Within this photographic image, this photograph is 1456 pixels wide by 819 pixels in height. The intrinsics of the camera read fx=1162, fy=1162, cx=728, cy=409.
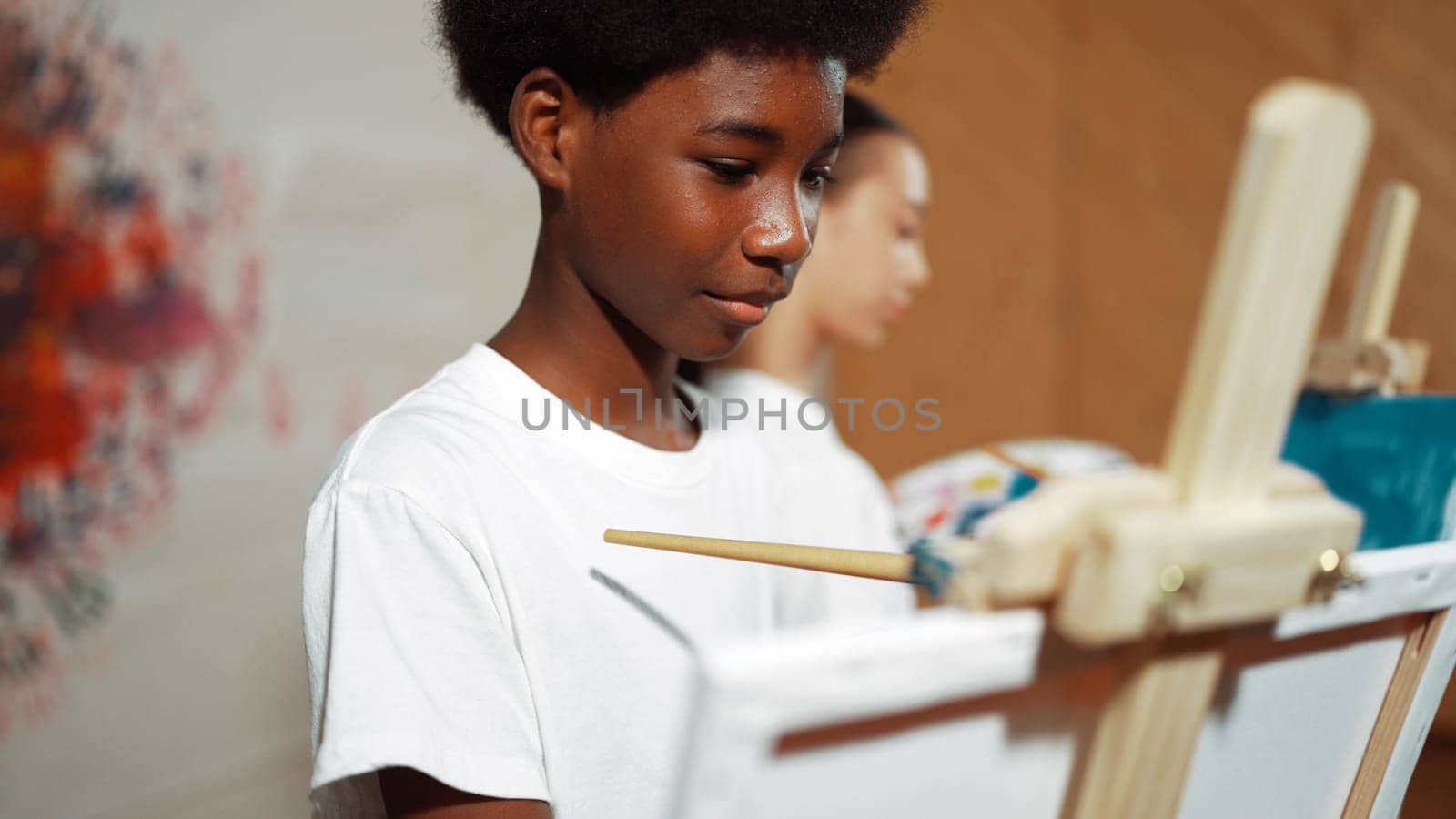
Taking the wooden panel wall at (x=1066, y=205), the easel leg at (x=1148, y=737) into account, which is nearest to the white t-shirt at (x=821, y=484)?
the easel leg at (x=1148, y=737)

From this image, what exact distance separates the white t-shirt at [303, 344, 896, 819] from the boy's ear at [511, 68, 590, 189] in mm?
110

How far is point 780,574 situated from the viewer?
2.72 ft

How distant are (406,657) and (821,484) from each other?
58 centimetres

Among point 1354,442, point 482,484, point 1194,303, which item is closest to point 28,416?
point 482,484

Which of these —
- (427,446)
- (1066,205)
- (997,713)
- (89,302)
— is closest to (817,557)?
(997,713)

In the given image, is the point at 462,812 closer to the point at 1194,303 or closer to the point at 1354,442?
the point at 1354,442

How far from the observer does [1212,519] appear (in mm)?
333

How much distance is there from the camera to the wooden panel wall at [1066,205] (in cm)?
193

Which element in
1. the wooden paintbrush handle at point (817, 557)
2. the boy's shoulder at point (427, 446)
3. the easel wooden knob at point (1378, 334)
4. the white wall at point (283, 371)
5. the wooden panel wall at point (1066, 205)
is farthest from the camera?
the wooden panel wall at point (1066, 205)

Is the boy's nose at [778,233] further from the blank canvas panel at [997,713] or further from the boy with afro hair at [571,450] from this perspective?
the blank canvas panel at [997,713]

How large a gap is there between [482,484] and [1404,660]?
423mm

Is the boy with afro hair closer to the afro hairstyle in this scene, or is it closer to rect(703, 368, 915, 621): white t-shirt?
the afro hairstyle

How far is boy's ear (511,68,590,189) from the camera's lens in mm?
637

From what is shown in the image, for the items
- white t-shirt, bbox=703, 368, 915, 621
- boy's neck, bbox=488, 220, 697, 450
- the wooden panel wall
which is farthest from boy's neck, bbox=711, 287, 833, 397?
the wooden panel wall
